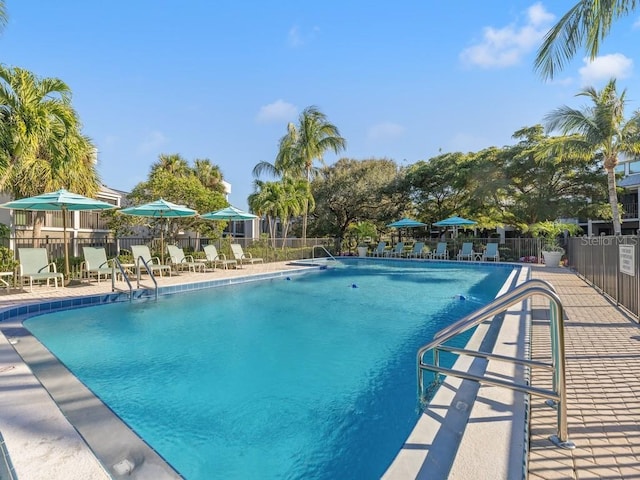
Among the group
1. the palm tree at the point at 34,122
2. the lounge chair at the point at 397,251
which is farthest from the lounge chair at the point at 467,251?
the palm tree at the point at 34,122

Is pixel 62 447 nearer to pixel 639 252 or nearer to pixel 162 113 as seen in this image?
pixel 639 252

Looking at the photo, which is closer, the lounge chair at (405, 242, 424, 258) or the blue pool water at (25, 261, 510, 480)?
the blue pool water at (25, 261, 510, 480)

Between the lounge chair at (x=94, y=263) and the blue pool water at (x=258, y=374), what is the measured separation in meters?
2.54

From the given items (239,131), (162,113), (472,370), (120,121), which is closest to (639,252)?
(472,370)

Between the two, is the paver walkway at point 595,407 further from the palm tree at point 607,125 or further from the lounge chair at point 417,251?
the lounge chair at point 417,251

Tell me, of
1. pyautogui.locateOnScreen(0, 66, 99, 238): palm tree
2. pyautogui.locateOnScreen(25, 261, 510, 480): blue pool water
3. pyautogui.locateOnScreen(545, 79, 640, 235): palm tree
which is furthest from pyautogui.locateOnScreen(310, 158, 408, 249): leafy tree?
pyautogui.locateOnScreen(25, 261, 510, 480): blue pool water

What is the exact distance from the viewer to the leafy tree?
2650 cm

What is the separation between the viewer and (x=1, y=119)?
906 cm

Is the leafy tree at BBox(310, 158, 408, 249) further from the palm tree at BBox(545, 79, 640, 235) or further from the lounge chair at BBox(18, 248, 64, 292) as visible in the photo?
the lounge chair at BBox(18, 248, 64, 292)

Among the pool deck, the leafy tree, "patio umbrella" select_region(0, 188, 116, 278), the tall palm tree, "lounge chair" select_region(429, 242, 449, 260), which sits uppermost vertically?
the tall palm tree

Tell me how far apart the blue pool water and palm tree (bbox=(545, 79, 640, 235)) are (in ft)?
35.8

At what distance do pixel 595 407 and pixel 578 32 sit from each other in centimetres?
817

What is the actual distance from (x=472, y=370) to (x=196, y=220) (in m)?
15.3

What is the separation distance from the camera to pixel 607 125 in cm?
1470
